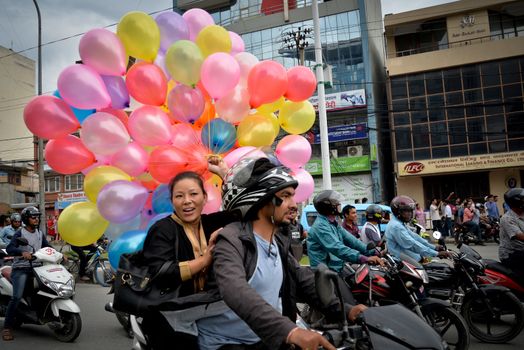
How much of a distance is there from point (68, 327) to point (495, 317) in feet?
16.7

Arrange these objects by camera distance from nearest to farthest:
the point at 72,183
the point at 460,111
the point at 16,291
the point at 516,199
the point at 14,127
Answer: the point at 516,199 → the point at 16,291 → the point at 460,111 → the point at 14,127 → the point at 72,183

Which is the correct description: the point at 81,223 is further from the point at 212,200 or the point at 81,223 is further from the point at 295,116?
the point at 295,116

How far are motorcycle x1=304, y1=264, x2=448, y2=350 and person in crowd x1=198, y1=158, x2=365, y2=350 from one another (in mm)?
233

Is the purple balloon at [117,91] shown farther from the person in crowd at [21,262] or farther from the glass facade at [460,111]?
the glass facade at [460,111]

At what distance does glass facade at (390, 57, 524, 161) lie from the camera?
2500cm

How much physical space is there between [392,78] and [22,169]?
32154mm

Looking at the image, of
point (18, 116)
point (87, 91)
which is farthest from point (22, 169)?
point (87, 91)

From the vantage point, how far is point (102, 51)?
405 cm

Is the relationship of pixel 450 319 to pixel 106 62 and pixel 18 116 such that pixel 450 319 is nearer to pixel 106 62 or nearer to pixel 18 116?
pixel 106 62

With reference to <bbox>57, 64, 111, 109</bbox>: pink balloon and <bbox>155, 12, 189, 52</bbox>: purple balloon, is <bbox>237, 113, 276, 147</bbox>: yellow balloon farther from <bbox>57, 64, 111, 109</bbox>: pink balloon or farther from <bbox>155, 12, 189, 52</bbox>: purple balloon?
<bbox>57, 64, 111, 109</bbox>: pink balloon

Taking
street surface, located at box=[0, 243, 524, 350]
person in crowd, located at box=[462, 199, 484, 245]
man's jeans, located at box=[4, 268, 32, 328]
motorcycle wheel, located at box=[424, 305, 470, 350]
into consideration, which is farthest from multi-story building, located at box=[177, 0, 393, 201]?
motorcycle wheel, located at box=[424, 305, 470, 350]

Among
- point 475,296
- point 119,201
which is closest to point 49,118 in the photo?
point 119,201

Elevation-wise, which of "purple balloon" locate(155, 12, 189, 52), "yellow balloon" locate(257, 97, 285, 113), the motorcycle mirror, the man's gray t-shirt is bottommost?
the man's gray t-shirt

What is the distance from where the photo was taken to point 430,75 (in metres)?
26.5
